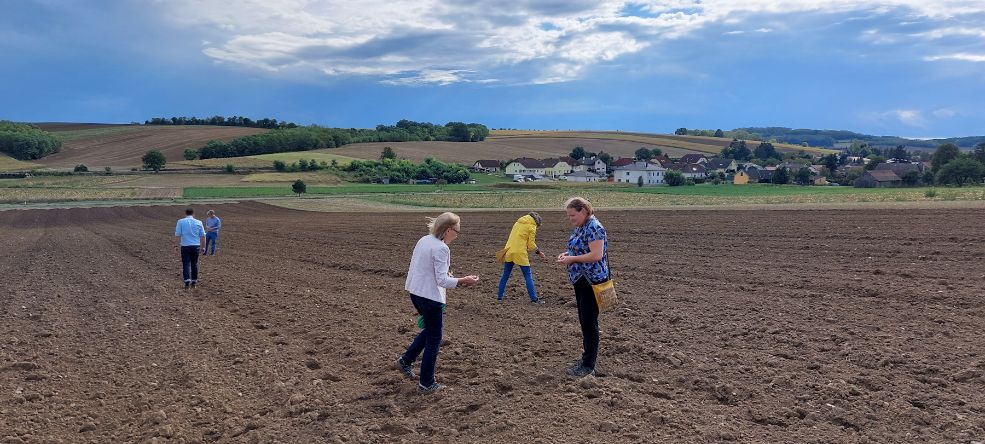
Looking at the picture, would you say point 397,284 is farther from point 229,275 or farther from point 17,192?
point 17,192

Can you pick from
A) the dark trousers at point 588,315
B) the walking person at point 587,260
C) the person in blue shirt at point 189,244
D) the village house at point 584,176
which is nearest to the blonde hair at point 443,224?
the walking person at point 587,260

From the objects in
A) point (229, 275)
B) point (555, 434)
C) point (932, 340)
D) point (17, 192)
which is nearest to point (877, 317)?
point (932, 340)

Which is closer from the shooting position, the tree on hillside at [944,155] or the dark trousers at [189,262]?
the dark trousers at [189,262]

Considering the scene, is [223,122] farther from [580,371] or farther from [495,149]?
[580,371]

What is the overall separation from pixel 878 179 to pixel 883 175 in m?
1.14

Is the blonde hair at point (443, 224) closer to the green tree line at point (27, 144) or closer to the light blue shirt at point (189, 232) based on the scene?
the light blue shirt at point (189, 232)

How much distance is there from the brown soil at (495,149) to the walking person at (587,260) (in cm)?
9642

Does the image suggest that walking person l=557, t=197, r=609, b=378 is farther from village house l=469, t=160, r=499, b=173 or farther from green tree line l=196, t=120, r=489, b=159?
green tree line l=196, t=120, r=489, b=159

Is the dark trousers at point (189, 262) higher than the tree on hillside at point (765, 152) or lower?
lower

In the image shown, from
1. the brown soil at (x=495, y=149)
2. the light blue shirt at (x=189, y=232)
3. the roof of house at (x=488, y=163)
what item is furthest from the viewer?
the brown soil at (x=495, y=149)

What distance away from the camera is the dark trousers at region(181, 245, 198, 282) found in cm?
1250

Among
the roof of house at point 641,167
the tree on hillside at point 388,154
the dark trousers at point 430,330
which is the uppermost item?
the tree on hillside at point 388,154

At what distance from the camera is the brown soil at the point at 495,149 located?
109m

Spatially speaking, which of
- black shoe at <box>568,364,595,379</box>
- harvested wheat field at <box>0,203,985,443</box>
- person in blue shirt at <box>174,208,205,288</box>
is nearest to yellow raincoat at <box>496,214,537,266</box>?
harvested wheat field at <box>0,203,985,443</box>
